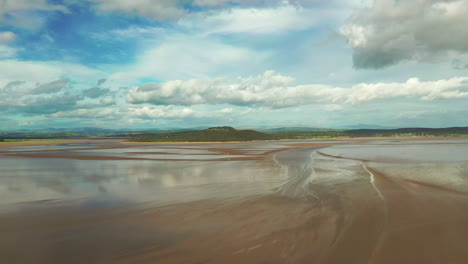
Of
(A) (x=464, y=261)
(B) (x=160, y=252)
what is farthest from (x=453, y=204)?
(B) (x=160, y=252)

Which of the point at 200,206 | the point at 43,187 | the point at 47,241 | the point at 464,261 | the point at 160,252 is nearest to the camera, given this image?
the point at 464,261

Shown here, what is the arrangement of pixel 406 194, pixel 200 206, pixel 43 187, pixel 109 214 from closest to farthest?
pixel 109 214
pixel 200 206
pixel 406 194
pixel 43 187

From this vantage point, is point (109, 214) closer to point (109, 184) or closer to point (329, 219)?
point (109, 184)

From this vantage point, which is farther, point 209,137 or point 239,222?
point 209,137

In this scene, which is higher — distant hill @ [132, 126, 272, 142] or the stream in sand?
distant hill @ [132, 126, 272, 142]

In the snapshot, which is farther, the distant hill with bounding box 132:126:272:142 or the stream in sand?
the distant hill with bounding box 132:126:272:142

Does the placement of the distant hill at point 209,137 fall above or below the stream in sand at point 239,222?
above

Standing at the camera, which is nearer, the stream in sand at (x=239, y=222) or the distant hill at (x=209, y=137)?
the stream in sand at (x=239, y=222)

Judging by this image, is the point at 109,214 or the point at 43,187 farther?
the point at 43,187

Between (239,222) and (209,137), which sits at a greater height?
(209,137)
